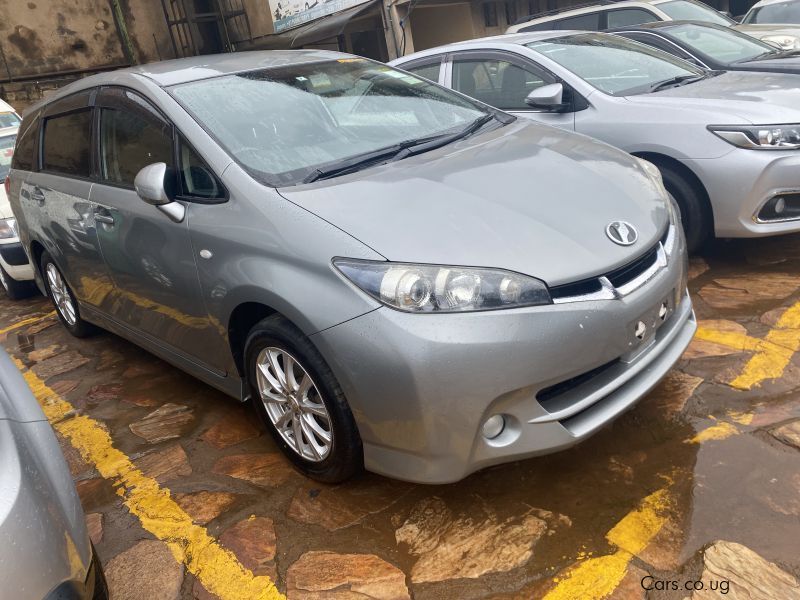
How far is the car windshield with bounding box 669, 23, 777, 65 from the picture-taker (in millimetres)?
5932

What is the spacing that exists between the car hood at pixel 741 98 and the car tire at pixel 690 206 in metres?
0.38

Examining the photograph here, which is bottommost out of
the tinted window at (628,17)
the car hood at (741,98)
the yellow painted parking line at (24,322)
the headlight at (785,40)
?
the yellow painted parking line at (24,322)

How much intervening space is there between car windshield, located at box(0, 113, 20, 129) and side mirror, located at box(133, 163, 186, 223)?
19.4 feet

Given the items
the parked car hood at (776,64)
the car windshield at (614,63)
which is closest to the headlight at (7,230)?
the car windshield at (614,63)

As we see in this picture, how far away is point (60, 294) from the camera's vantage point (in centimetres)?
463

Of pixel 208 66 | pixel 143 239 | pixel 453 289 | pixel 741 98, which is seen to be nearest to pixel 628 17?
pixel 741 98

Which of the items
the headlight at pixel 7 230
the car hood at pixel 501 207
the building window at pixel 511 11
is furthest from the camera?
the building window at pixel 511 11

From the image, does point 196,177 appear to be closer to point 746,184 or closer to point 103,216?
point 103,216

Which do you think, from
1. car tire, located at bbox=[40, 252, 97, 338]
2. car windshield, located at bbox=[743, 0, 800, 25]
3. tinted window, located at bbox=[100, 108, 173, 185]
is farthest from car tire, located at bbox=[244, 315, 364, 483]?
car windshield, located at bbox=[743, 0, 800, 25]

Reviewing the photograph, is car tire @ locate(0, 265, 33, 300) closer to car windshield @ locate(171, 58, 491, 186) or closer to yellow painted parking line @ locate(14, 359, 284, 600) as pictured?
yellow painted parking line @ locate(14, 359, 284, 600)

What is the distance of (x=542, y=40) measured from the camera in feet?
16.0

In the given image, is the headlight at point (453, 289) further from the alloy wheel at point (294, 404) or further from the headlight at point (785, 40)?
the headlight at point (785, 40)

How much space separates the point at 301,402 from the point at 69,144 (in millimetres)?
2368

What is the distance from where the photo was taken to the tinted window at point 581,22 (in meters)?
8.42
